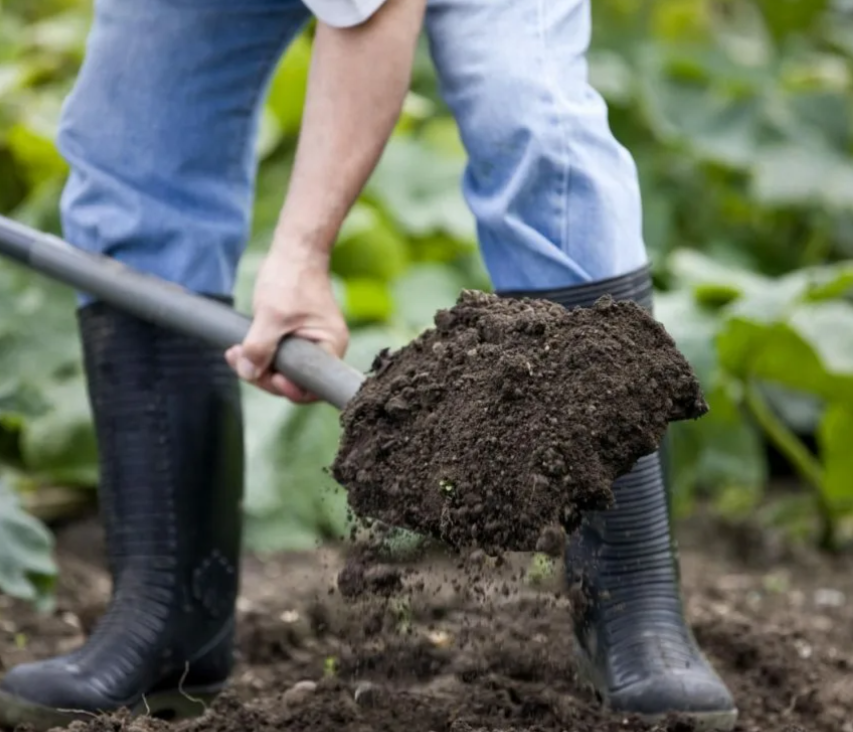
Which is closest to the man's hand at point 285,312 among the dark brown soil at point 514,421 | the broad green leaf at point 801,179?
the dark brown soil at point 514,421

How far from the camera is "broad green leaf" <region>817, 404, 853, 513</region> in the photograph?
326cm

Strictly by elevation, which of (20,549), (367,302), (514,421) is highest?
(514,421)

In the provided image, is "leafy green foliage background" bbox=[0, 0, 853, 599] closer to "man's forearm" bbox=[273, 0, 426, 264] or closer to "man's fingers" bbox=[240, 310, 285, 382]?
"man's fingers" bbox=[240, 310, 285, 382]

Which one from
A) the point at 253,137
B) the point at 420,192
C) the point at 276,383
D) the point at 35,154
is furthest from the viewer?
the point at 420,192

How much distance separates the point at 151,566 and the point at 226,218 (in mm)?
493

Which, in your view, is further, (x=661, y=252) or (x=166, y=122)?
(x=661, y=252)

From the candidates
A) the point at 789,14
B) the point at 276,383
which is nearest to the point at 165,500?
the point at 276,383

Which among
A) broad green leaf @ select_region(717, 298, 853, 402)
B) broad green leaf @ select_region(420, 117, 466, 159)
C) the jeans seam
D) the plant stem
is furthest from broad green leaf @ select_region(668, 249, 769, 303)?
the jeans seam

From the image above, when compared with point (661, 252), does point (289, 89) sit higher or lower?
higher

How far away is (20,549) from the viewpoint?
2398 millimetres

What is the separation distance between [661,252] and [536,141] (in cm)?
275

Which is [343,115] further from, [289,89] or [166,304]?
[289,89]

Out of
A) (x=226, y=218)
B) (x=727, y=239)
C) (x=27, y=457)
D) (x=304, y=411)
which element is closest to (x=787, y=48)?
(x=727, y=239)

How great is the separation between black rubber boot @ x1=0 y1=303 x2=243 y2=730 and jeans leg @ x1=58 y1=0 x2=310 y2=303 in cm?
12
